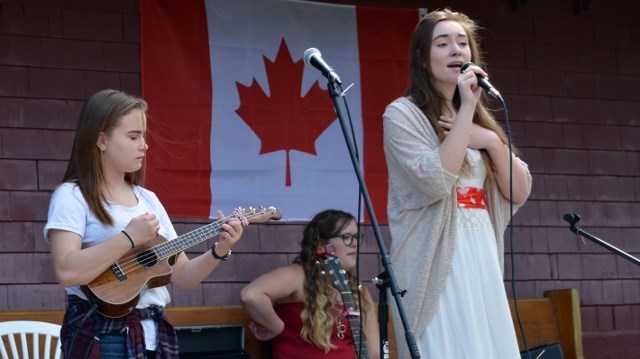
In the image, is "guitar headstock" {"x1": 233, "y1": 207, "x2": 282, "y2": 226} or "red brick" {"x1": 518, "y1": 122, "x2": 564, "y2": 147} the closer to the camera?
"guitar headstock" {"x1": 233, "y1": 207, "x2": 282, "y2": 226}

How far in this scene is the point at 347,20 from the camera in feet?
19.8

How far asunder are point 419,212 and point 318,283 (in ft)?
6.47

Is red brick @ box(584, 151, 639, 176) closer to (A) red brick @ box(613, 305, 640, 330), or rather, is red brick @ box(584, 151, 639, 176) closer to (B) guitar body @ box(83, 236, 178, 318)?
(A) red brick @ box(613, 305, 640, 330)

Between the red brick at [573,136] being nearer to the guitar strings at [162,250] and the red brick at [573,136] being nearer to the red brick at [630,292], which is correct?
the red brick at [630,292]

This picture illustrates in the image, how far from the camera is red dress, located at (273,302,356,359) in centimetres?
509

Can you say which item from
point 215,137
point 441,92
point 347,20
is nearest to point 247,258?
point 215,137

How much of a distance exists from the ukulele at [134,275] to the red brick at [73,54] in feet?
7.16

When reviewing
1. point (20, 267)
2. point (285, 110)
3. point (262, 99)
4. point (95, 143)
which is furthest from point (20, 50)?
point (95, 143)

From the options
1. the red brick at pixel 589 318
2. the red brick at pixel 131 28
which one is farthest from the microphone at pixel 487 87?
the red brick at pixel 589 318

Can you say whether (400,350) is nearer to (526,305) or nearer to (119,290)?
(119,290)

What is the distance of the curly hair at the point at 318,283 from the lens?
507 cm

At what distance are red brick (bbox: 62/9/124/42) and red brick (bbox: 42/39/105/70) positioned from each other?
0.04m

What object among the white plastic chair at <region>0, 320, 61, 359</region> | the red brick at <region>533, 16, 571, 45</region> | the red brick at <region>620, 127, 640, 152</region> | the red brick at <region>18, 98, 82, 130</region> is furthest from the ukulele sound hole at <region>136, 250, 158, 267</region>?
the red brick at <region>620, 127, 640, 152</region>

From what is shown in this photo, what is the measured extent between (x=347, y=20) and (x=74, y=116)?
168 centimetres
